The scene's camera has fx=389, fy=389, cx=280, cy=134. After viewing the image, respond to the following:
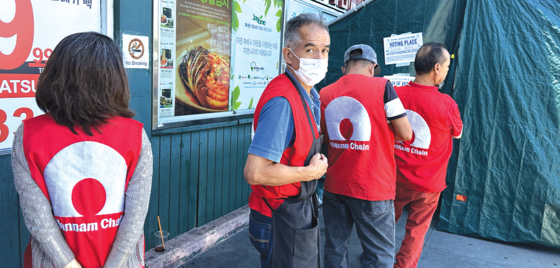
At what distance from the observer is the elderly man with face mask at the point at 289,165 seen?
1784 mm

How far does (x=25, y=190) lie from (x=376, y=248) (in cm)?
213

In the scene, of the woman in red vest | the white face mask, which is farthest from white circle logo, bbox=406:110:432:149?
the woman in red vest

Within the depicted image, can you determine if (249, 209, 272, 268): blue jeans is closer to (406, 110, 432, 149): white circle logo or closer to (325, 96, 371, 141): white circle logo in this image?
(325, 96, 371, 141): white circle logo

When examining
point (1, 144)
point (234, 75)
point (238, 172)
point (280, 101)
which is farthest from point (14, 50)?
point (238, 172)

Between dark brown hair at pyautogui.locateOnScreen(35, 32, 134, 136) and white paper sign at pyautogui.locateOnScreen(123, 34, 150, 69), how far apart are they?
162 cm

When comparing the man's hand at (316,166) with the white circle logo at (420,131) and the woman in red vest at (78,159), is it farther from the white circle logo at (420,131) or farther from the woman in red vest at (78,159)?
the white circle logo at (420,131)

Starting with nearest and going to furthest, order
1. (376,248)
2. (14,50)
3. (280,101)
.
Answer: (280,101), (14,50), (376,248)

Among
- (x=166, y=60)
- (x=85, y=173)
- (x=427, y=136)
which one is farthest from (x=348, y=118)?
(x=85, y=173)

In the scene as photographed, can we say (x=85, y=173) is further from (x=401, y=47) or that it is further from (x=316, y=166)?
(x=401, y=47)

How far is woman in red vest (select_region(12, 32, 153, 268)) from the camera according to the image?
1.38 meters

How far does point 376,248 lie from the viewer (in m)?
2.69

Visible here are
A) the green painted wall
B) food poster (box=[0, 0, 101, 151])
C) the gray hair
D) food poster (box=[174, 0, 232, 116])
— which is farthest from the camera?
food poster (box=[174, 0, 232, 116])

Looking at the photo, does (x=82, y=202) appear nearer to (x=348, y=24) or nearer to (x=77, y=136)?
(x=77, y=136)

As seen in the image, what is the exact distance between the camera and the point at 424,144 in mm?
3273
